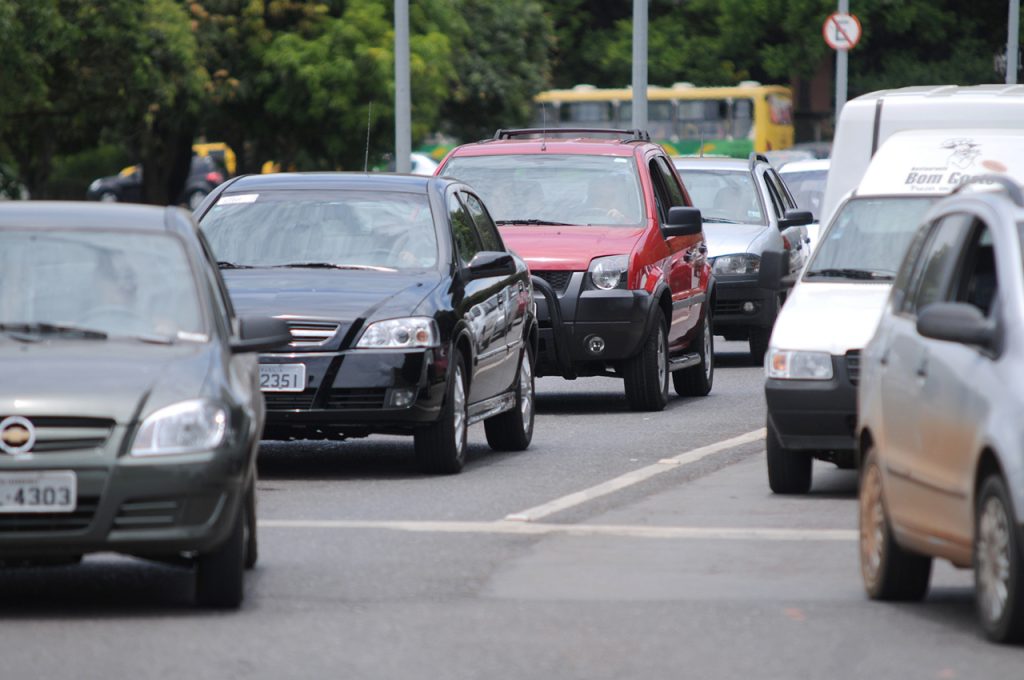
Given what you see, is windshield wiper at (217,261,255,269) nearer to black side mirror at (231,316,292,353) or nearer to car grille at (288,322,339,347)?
car grille at (288,322,339,347)

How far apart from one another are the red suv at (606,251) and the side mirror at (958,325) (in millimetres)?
8638

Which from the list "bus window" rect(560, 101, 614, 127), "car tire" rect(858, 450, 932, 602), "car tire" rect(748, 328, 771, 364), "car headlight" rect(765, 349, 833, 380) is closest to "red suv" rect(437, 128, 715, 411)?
"car tire" rect(748, 328, 771, 364)

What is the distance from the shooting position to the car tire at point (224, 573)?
8.18 meters

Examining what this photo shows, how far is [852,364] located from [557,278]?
4.98m

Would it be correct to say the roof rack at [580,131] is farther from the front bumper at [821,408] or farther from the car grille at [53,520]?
the car grille at [53,520]

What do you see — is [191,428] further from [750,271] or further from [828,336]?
[750,271]

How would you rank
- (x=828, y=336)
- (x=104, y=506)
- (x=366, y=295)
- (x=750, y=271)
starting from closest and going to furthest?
(x=104, y=506), (x=828, y=336), (x=366, y=295), (x=750, y=271)

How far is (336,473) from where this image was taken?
13062 mm

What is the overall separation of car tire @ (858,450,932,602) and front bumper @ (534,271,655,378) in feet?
24.7

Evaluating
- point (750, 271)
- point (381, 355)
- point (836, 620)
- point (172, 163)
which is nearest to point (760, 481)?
point (381, 355)

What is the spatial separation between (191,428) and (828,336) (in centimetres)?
451

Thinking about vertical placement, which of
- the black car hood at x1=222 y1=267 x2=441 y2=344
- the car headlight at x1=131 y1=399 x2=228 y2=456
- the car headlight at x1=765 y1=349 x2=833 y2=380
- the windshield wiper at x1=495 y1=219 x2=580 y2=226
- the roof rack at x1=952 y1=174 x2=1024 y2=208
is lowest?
the windshield wiper at x1=495 y1=219 x2=580 y2=226

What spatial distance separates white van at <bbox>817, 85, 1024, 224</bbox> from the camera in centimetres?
1575

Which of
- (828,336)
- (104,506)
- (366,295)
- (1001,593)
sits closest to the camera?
(1001,593)
